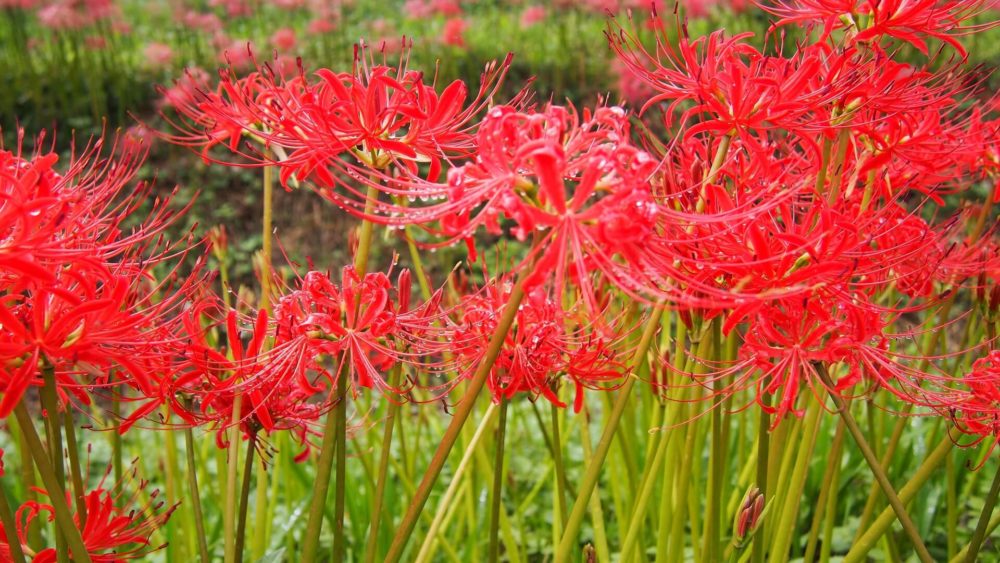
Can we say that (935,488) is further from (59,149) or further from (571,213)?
(59,149)

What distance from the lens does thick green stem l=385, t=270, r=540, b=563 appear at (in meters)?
0.96

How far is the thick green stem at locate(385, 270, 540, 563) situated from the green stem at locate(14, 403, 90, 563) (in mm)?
363

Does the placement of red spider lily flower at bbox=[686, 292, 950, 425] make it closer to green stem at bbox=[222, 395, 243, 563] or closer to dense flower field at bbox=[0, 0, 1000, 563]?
dense flower field at bbox=[0, 0, 1000, 563]

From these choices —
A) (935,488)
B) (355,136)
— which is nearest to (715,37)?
(355,136)

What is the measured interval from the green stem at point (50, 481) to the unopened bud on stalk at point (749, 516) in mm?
833

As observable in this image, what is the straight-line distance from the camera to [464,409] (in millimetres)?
1033

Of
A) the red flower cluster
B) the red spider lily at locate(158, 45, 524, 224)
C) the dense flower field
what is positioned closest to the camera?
the dense flower field

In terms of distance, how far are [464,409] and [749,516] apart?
473 mm

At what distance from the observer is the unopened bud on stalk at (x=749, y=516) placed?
1240mm

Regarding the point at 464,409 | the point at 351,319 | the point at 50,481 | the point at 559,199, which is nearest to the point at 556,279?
the point at 559,199

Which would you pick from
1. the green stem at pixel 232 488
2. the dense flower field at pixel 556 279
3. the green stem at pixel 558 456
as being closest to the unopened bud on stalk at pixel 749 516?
the dense flower field at pixel 556 279

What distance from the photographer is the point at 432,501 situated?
2602 mm

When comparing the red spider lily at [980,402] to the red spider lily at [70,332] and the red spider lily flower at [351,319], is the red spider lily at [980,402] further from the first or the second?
the red spider lily at [70,332]

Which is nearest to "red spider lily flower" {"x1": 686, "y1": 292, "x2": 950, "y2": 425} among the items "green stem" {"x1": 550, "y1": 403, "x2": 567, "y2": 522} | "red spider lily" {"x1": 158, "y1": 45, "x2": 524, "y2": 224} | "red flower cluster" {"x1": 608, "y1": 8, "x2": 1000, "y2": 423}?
"red flower cluster" {"x1": 608, "y1": 8, "x2": 1000, "y2": 423}
